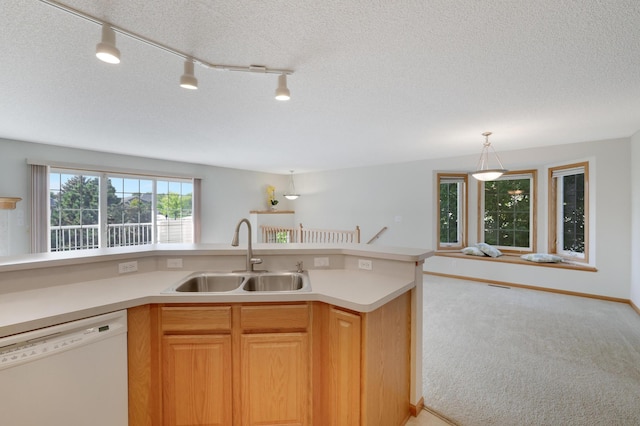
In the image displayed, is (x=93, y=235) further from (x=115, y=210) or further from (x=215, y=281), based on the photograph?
(x=215, y=281)

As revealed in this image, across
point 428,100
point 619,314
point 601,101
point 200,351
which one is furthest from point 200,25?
point 619,314

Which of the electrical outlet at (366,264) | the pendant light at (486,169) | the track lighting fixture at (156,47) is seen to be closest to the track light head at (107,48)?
the track lighting fixture at (156,47)

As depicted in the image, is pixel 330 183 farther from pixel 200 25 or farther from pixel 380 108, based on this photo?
pixel 200 25

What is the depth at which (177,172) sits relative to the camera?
5594mm

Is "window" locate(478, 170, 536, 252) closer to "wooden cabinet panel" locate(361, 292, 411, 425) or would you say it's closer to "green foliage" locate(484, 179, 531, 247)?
"green foliage" locate(484, 179, 531, 247)

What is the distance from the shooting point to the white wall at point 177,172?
3.82 m

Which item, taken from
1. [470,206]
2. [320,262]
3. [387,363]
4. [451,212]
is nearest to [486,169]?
[470,206]

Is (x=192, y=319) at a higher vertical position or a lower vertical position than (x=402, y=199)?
lower

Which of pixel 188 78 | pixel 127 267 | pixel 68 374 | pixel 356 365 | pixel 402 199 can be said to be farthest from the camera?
pixel 402 199

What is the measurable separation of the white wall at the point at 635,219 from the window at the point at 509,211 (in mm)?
1300

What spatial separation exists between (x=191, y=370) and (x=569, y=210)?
592cm

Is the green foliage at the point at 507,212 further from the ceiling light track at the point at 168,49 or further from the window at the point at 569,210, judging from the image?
the ceiling light track at the point at 168,49

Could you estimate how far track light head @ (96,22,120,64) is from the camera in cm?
129

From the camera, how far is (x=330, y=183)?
7.17 metres
